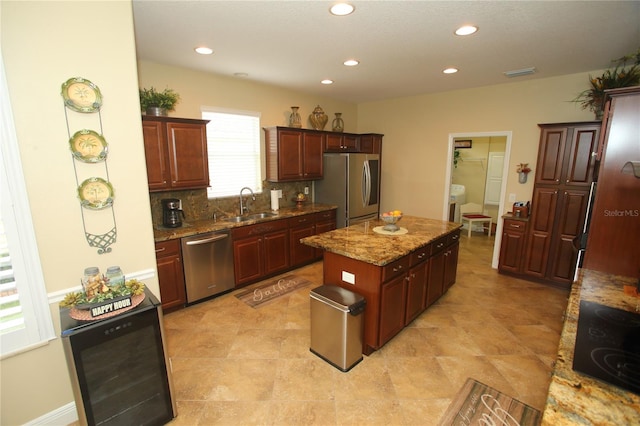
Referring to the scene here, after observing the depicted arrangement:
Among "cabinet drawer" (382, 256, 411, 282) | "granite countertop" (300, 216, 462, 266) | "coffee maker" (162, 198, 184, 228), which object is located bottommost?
Result: "cabinet drawer" (382, 256, 411, 282)

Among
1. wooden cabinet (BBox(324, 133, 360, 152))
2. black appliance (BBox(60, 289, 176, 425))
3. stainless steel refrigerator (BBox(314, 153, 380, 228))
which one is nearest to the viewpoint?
black appliance (BBox(60, 289, 176, 425))

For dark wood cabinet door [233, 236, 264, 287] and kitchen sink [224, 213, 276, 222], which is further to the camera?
kitchen sink [224, 213, 276, 222]

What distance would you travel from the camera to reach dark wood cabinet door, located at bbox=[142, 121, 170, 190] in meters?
3.05

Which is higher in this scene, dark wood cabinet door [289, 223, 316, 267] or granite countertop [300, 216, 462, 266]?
granite countertop [300, 216, 462, 266]

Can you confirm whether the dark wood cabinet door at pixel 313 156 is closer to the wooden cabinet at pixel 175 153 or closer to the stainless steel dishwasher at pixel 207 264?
the wooden cabinet at pixel 175 153

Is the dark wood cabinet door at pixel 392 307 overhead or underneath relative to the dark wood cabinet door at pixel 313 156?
underneath

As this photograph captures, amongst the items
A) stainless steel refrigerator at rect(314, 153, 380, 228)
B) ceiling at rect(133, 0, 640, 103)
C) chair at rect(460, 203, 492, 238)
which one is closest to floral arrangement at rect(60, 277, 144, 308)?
ceiling at rect(133, 0, 640, 103)

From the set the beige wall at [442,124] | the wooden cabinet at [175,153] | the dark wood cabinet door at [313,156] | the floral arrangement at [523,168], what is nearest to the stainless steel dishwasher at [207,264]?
the wooden cabinet at [175,153]

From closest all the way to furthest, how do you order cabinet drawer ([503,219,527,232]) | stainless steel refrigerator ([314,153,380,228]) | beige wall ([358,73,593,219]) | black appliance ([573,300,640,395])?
black appliance ([573,300,640,395]) → beige wall ([358,73,593,219]) → cabinet drawer ([503,219,527,232]) → stainless steel refrigerator ([314,153,380,228])

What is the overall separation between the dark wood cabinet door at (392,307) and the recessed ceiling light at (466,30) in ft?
7.10

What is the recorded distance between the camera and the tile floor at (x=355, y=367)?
6.57 feet

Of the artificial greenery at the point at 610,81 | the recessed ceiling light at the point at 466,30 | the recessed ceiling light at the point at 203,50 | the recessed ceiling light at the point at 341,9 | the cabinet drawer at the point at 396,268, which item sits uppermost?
the recessed ceiling light at the point at 203,50

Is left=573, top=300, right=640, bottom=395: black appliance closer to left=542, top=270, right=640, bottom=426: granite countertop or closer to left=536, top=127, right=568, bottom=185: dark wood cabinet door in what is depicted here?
left=542, top=270, right=640, bottom=426: granite countertop

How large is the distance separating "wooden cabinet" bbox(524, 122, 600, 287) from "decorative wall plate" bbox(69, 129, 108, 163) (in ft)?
15.6
